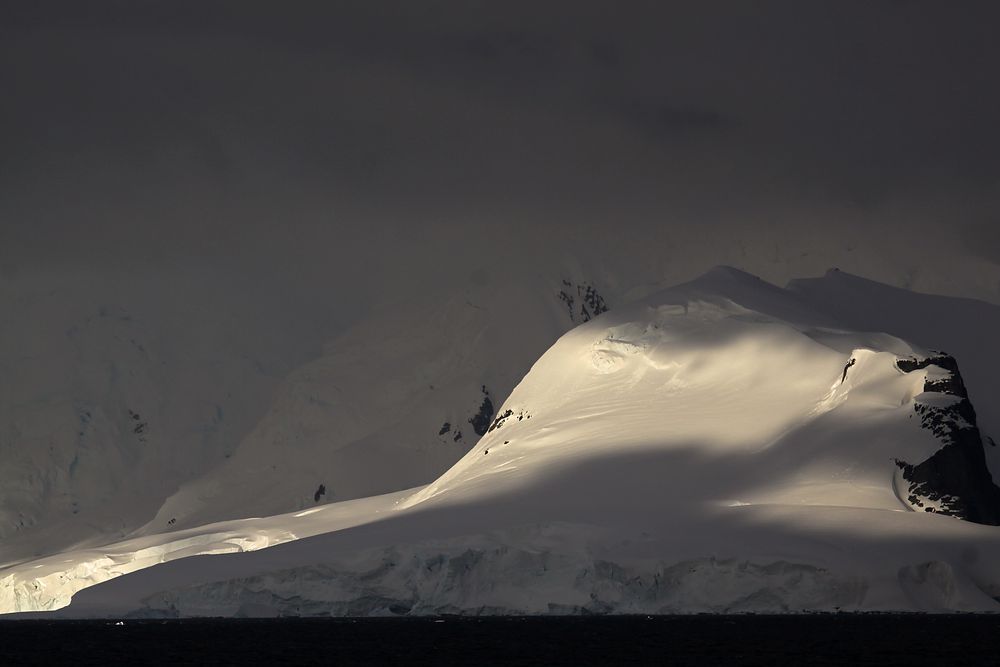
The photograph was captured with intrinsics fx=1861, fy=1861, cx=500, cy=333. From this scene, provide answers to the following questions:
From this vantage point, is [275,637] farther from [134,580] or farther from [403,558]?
[134,580]

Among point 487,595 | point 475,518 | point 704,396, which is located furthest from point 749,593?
point 704,396

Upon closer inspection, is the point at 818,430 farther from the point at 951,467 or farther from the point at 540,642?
the point at 540,642

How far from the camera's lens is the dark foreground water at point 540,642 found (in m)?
106

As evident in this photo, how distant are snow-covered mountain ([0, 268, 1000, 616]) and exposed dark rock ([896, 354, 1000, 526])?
219mm

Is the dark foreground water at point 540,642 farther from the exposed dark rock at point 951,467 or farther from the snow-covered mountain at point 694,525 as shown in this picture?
the exposed dark rock at point 951,467

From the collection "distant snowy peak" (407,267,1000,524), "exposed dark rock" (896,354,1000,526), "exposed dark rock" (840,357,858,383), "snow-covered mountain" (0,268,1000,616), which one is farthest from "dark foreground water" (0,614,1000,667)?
"exposed dark rock" (840,357,858,383)

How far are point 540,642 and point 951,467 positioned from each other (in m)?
60.9

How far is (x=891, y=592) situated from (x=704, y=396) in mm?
56741

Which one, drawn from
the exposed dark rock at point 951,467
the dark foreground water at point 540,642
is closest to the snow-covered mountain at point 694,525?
the exposed dark rock at point 951,467

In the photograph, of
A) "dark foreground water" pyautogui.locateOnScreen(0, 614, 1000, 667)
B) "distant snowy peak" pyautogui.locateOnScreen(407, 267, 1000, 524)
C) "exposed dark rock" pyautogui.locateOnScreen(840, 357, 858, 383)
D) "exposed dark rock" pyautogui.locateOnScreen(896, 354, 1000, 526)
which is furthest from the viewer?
"exposed dark rock" pyautogui.locateOnScreen(840, 357, 858, 383)

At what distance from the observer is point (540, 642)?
122062 mm

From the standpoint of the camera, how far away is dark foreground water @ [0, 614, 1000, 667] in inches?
4188

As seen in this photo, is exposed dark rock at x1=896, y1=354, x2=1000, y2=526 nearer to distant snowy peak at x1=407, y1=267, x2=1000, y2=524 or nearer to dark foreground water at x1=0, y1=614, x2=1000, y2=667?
distant snowy peak at x1=407, y1=267, x2=1000, y2=524

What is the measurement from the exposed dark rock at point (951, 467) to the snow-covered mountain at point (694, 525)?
219 millimetres
